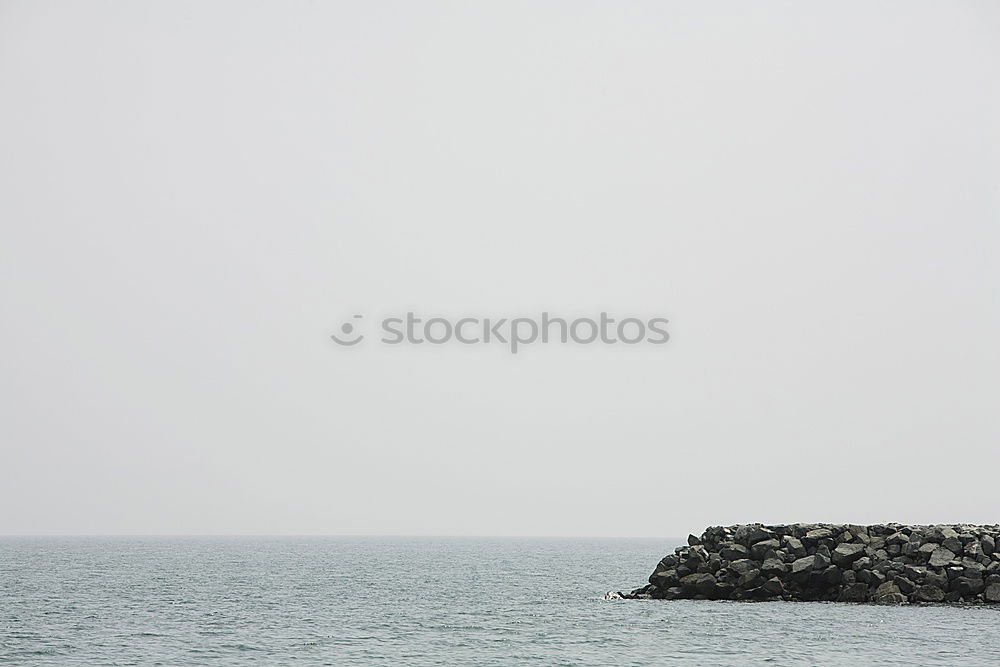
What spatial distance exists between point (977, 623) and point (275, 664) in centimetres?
2342

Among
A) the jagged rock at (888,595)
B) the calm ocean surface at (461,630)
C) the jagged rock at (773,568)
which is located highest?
the jagged rock at (773,568)

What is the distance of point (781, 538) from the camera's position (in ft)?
152

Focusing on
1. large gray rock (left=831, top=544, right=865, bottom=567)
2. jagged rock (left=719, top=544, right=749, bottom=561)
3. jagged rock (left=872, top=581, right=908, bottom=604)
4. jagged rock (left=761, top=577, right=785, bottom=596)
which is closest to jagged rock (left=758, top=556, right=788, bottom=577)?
jagged rock (left=761, top=577, right=785, bottom=596)

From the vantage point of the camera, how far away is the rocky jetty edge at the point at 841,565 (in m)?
42.4

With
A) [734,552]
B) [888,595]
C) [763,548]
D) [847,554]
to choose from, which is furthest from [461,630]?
[888,595]

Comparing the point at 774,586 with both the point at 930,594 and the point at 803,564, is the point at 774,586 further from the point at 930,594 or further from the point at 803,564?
the point at 930,594

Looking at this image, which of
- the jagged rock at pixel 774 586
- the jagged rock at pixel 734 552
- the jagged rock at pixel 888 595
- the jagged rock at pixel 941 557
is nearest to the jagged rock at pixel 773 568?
the jagged rock at pixel 774 586

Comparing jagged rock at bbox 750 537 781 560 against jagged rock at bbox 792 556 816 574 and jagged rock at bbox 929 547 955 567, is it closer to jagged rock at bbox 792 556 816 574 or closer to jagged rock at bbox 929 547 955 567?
jagged rock at bbox 792 556 816 574

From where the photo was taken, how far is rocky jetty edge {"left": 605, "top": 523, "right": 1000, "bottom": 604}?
42.4 meters

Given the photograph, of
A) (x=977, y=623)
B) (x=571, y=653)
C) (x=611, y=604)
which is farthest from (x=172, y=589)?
(x=977, y=623)

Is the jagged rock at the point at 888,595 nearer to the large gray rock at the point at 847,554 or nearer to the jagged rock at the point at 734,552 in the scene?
the large gray rock at the point at 847,554

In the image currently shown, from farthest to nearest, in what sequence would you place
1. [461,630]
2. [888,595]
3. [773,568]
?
[773,568] < [888,595] < [461,630]

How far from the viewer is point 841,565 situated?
44500 mm

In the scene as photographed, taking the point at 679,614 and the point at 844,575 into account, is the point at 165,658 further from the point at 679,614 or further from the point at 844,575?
the point at 844,575
